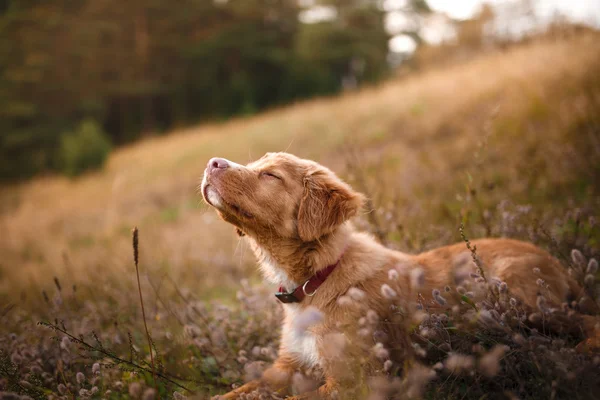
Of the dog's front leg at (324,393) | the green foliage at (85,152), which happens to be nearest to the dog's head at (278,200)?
the dog's front leg at (324,393)

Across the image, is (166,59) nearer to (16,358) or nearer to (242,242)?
(242,242)

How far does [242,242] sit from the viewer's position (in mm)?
5660

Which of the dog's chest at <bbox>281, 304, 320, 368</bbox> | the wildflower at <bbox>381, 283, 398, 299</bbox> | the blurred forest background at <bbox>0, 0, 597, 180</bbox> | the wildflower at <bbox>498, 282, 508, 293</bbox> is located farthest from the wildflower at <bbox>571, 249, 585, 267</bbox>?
the blurred forest background at <bbox>0, 0, 597, 180</bbox>

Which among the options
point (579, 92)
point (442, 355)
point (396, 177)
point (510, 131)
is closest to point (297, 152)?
point (396, 177)

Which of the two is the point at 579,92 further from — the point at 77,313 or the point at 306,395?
the point at 77,313

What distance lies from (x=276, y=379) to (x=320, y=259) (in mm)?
803

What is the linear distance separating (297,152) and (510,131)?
16.3 ft

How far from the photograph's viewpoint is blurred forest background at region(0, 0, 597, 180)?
21531 millimetres

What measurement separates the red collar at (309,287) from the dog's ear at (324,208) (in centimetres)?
24

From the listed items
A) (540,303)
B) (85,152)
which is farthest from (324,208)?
(85,152)

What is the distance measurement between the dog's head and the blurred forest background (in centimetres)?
1927

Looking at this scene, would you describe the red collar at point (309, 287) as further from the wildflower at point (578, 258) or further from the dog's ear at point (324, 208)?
the wildflower at point (578, 258)

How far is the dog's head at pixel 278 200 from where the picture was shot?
2736 mm

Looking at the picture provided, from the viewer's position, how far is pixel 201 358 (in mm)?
2830
